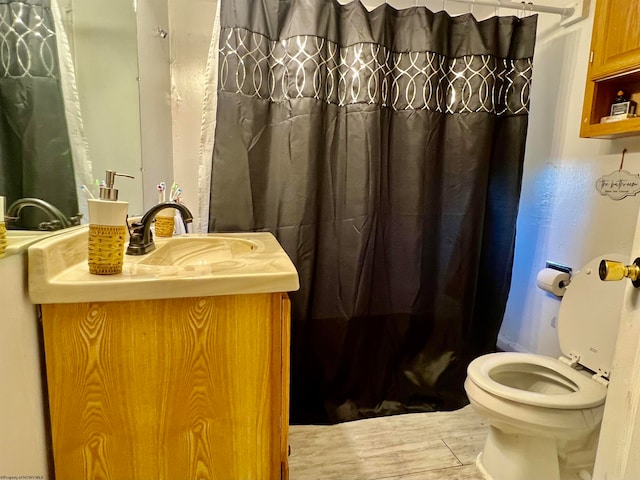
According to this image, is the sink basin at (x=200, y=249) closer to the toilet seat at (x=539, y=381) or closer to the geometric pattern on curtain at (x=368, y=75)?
the geometric pattern on curtain at (x=368, y=75)

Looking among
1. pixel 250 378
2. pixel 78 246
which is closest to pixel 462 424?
pixel 250 378

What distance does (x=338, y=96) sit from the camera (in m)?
1.64

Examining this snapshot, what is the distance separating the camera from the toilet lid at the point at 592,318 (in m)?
1.33

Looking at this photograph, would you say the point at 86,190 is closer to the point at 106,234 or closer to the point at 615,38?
A: the point at 106,234

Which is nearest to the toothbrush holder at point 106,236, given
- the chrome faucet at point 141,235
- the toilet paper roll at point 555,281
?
the chrome faucet at point 141,235

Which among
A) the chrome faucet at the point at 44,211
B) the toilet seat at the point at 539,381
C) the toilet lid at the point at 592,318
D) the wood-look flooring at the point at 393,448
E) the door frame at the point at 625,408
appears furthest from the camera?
the wood-look flooring at the point at 393,448

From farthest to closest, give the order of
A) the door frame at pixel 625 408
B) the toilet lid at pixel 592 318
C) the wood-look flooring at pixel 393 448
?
the wood-look flooring at pixel 393 448 < the toilet lid at pixel 592 318 < the door frame at pixel 625 408

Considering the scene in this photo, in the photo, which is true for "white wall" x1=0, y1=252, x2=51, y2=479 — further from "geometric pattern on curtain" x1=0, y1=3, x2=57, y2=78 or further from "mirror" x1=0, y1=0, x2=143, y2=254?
"geometric pattern on curtain" x1=0, y1=3, x2=57, y2=78

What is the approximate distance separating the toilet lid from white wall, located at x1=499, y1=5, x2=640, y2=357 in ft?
0.82

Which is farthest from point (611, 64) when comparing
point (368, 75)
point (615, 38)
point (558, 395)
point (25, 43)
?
point (25, 43)

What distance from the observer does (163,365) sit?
0.86 metres

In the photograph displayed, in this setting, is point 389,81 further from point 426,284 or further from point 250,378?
point 250,378

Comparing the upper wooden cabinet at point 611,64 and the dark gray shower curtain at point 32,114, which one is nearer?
the dark gray shower curtain at point 32,114

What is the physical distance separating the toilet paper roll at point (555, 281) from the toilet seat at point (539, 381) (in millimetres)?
402
